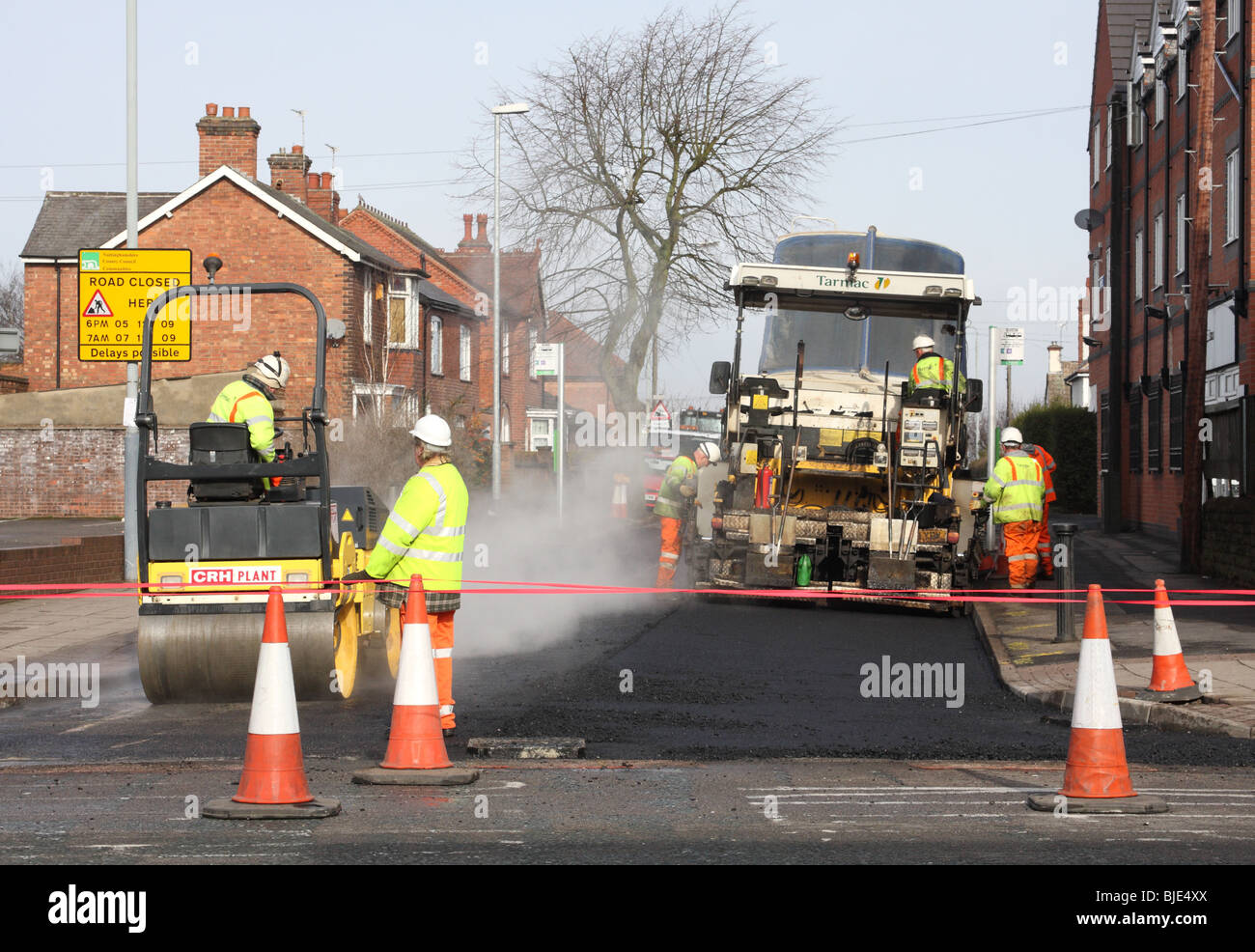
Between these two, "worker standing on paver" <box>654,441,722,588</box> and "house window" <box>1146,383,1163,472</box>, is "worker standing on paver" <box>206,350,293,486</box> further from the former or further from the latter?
"house window" <box>1146,383,1163,472</box>

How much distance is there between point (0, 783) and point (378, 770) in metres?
1.76

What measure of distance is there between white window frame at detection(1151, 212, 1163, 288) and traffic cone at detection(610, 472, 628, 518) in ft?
36.9

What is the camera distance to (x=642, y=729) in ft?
29.0

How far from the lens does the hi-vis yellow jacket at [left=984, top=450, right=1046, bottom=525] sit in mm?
17094

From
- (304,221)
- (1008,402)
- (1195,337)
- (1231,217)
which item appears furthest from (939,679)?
(1008,402)

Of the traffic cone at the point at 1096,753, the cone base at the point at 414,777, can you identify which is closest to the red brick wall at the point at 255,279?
the cone base at the point at 414,777

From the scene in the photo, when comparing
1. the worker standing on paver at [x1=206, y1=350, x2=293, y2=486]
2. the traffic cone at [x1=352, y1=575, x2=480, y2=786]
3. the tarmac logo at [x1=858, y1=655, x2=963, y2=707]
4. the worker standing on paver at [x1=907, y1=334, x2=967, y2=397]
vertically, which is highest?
the worker standing on paver at [x1=907, y1=334, x2=967, y2=397]

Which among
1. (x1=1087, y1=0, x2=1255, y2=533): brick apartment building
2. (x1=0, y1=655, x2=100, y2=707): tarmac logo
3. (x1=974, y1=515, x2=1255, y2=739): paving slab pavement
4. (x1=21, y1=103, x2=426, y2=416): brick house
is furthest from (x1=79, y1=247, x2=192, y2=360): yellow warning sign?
(x1=21, y1=103, x2=426, y2=416): brick house

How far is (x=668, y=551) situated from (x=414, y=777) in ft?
36.0

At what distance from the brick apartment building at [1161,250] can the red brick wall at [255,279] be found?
17.3 meters

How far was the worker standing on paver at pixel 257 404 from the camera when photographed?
9.41m

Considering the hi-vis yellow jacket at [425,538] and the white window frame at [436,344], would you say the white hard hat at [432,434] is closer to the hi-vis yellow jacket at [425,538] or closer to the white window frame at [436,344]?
the hi-vis yellow jacket at [425,538]
